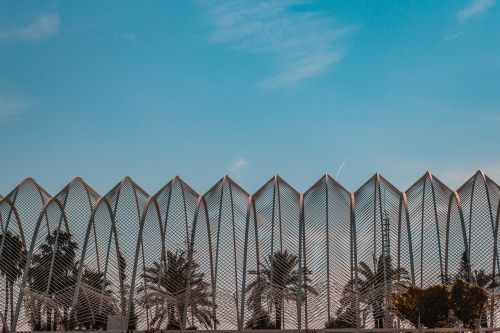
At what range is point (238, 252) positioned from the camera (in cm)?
5803

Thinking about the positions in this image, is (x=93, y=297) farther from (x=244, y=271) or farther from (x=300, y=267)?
(x=300, y=267)

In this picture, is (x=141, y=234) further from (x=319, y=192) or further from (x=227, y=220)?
(x=319, y=192)

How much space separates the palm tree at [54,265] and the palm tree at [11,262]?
147 cm

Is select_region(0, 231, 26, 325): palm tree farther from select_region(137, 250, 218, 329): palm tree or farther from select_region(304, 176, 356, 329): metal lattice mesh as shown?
select_region(304, 176, 356, 329): metal lattice mesh

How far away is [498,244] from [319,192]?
45.1ft

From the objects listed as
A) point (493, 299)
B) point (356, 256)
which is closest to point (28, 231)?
point (356, 256)

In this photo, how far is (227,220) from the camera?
194ft

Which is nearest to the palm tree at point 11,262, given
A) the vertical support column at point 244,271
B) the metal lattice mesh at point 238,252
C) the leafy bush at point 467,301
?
the metal lattice mesh at point 238,252

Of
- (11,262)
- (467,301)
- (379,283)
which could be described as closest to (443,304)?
(467,301)

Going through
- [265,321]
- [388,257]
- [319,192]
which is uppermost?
[319,192]

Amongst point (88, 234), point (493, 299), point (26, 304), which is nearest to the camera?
point (493, 299)

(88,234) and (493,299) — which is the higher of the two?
(88,234)

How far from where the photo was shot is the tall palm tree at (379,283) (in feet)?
175

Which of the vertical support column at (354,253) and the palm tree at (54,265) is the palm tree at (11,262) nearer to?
the palm tree at (54,265)
